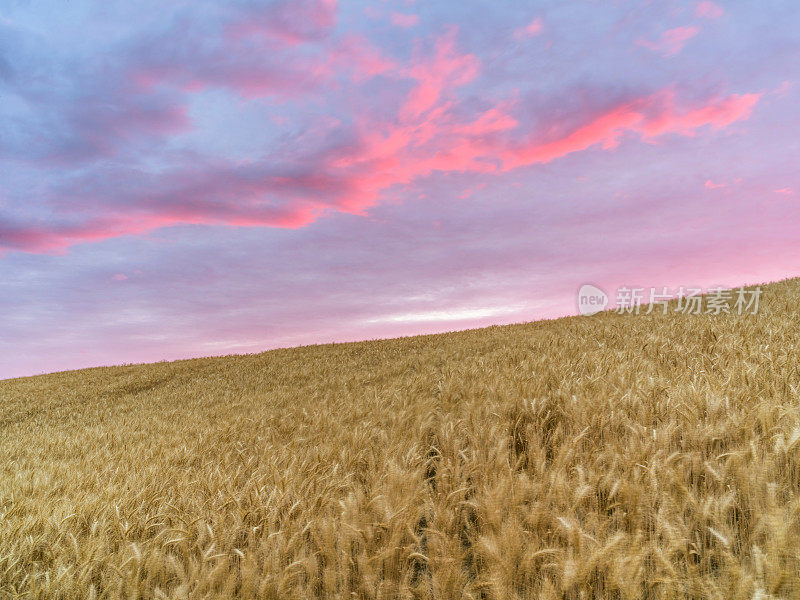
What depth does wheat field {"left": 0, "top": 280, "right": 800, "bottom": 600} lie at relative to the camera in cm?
192

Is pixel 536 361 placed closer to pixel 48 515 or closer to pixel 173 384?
pixel 48 515

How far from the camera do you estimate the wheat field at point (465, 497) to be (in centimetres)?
192

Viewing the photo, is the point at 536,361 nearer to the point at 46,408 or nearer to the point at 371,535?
the point at 371,535

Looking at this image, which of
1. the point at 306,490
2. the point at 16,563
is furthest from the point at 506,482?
Answer: the point at 16,563

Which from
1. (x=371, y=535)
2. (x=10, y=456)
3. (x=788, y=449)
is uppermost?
(x=788, y=449)

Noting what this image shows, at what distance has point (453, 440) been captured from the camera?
11.9 feet

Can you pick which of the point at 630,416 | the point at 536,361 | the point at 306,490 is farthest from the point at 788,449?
the point at 536,361

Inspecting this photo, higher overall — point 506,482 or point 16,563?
point 506,482

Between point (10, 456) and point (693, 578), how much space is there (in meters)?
8.99

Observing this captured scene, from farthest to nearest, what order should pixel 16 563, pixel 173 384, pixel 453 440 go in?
1. pixel 173 384
2. pixel 453 440
3. pixel 16 563

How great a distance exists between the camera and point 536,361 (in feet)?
21.8

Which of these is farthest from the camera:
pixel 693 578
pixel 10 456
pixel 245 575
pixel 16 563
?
pixel 10 456

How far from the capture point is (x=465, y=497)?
2.87m

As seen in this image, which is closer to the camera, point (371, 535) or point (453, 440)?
point (371, 535)
